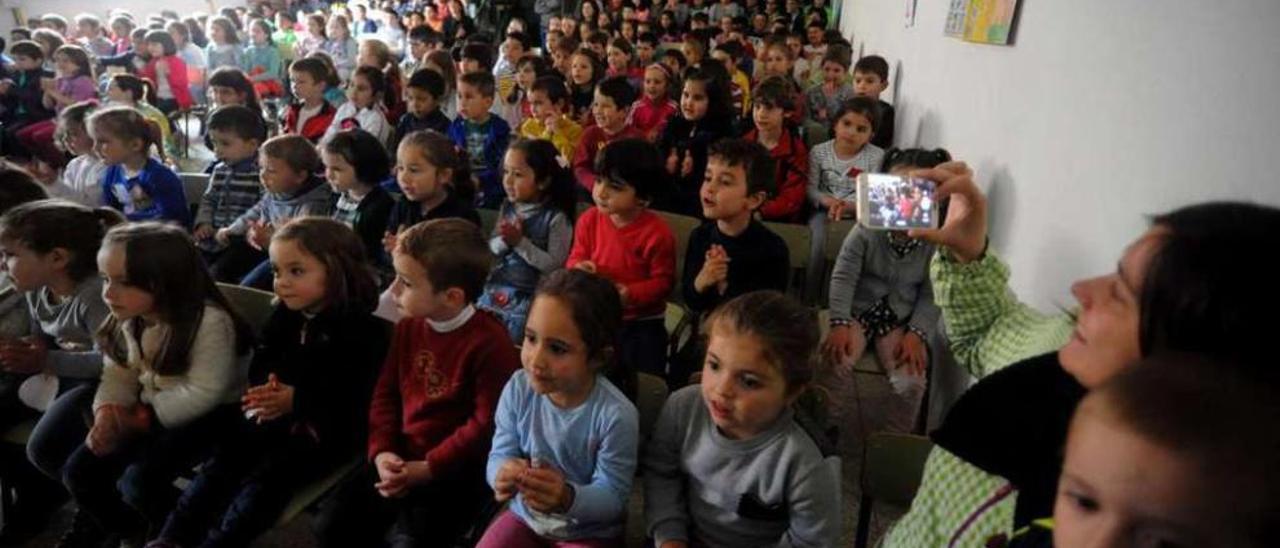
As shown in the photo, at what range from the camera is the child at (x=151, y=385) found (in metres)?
1.80

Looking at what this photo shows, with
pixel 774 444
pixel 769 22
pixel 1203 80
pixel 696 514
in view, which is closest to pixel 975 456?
pixel 774 444

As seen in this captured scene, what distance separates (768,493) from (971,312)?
51cm

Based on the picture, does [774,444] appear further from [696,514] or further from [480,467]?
[480,467]

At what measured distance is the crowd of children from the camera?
4.85 ft

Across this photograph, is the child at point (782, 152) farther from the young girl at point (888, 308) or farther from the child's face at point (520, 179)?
the child's face at point (520, 179)

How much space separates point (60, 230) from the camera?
6.64 ft

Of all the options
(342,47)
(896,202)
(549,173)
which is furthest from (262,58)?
(896,202)

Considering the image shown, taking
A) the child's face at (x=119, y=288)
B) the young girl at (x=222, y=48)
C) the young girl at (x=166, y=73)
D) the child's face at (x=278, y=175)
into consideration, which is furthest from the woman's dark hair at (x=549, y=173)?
the young girl at (x=222, y=48)

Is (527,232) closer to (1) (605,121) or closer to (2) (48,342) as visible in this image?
(1) (605,121)

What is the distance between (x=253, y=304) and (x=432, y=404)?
0.79 meters

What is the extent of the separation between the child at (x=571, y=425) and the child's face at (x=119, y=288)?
103 cm

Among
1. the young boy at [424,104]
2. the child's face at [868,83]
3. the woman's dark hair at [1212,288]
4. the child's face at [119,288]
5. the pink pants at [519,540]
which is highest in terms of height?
the child's face at [868,83]

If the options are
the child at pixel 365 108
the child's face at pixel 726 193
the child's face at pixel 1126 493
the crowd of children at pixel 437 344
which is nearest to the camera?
the child's face at pixel 1126 493

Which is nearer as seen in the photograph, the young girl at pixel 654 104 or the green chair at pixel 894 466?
the green chair at pixel 894 466
